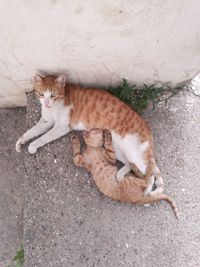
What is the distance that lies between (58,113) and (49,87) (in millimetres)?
170

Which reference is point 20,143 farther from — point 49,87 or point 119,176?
point 119,176

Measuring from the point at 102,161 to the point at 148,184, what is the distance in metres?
0.27

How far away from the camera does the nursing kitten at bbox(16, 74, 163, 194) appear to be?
2.16m

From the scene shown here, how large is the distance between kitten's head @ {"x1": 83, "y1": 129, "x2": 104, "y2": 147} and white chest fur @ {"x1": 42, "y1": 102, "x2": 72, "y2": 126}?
0.43ft

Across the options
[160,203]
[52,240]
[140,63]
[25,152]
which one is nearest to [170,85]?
[140,63]

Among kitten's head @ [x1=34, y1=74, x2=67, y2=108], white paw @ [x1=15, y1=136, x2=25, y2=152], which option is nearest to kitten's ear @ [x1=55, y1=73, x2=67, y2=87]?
kitten's head @ [x1=34, y1=74, x2=67, y2=108]

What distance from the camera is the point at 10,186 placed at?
2830mm

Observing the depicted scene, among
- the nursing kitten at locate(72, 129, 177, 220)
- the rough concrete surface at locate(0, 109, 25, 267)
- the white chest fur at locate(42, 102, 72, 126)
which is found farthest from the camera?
the rough concrete surface at locate(0, 109, 25, 267)

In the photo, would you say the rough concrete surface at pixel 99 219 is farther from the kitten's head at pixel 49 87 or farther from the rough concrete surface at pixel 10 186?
the rough concrete surface at pixel 10 186

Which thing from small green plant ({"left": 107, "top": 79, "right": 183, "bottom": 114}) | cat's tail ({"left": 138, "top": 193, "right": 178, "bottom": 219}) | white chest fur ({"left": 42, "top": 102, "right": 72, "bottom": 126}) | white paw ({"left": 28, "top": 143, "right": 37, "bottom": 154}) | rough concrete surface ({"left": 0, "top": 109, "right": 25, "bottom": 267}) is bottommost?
rough concrete surface ({"left": 0, "top": 109, "right": 25, "bottom": 267})

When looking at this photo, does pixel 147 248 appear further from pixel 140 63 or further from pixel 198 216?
pixel 140 63

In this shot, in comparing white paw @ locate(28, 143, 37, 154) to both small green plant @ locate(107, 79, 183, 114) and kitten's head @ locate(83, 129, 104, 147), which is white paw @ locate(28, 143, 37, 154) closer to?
kitten's head @ locate(83, 129, 104, 147)

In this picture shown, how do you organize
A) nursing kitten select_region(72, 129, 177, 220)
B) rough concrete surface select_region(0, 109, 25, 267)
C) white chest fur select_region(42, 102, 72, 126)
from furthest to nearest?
rough concrete surface select_region(0, 109, 25, 267) < white chest fur select_region(42, 102, 72, 126) < nursing kitten select_region(72, 129, 177, 220)

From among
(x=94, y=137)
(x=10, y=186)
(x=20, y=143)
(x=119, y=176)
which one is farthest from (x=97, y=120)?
(x=10, y=186)
